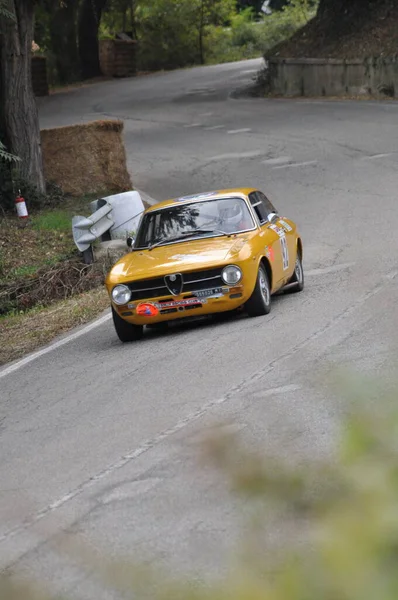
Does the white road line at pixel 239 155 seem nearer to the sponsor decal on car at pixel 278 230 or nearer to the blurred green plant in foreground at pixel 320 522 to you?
the sponsor decal on car at pixel 278 230

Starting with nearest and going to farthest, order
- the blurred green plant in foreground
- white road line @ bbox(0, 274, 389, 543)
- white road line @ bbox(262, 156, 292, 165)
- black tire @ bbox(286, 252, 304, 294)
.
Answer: the blurred green plant in foreground, white road line @ bbox(0, 274, 389, 543), black tire @ bbox(286, 252, 304, 294), white road line @ bbox(262, 156, 292, 165)

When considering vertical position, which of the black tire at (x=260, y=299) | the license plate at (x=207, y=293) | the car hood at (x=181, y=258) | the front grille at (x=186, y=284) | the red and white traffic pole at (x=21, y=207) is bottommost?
the red and white traffic pole at (x=21, y=207)

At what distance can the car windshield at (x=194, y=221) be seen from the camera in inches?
511

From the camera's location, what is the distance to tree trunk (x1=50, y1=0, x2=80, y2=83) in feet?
176

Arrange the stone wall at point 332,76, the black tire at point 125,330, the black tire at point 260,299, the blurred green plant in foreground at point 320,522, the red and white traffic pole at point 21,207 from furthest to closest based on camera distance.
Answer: the stone wall at point 332,76
the red and white traffic pole at point 21,207
the black tire at point 125,330
the black tire at point 260,299
the blurred green plant in foreground at point 320,522

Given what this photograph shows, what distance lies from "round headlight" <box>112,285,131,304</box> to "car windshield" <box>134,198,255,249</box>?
1.11 m

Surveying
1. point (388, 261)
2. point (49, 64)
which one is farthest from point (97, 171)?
point (49, 64)

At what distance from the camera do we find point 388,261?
597 inches

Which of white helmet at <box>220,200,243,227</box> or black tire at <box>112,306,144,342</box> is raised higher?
white helmet at <box>220,200,243,227</box>

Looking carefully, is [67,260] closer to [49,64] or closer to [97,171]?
[97,171]

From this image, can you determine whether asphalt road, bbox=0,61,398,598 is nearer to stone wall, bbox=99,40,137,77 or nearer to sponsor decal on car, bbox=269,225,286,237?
sponsor decal on car, bbox=269,225,286,237

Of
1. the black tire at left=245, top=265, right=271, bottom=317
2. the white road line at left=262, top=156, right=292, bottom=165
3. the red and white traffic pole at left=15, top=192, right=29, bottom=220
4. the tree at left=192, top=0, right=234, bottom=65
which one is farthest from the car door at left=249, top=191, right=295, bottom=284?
the tree at left=192, top=0, right=234, bottom=65

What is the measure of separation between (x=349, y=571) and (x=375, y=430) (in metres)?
0.31

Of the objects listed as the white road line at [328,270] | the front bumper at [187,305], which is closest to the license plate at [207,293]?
the front bumper at [187,305]
